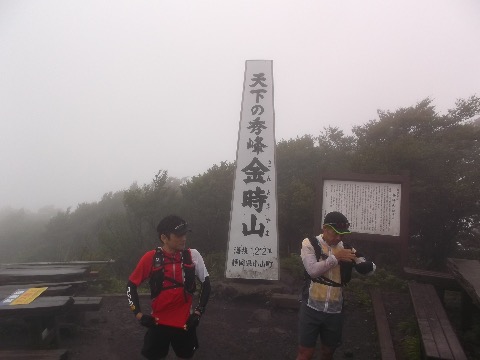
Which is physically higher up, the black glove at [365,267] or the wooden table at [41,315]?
the black glove at [365,267]

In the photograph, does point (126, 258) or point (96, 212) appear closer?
point (126, 258)

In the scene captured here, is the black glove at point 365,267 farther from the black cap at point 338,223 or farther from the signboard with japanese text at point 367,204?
the signboard with japanese text at point 367,204

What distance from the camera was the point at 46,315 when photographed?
4863 mm

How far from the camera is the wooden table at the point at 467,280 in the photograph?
452cm

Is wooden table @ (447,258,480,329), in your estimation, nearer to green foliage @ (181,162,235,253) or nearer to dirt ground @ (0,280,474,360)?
dirt ground @ (0,280,474,360)

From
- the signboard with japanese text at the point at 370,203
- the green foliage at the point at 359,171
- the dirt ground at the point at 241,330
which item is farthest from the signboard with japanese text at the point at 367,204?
the dirt ground at the point at 241,330

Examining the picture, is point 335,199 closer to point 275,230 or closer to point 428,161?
point 275,230

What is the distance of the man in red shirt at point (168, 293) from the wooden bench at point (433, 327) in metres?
2.34

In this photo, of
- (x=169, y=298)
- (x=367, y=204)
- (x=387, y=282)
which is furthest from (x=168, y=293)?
(x=387, y=282)

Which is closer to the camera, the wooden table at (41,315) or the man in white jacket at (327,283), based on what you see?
the man in white jacket at (327,283)

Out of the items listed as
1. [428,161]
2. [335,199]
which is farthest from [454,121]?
[335,199]

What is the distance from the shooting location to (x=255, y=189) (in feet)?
25.9

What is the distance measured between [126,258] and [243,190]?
14.0 ft

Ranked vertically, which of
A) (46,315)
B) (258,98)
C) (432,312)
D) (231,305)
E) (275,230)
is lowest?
(231,305)
